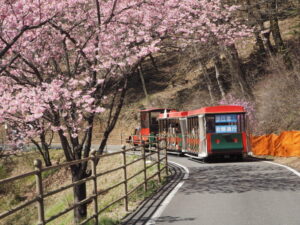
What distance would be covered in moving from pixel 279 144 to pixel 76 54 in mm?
12991

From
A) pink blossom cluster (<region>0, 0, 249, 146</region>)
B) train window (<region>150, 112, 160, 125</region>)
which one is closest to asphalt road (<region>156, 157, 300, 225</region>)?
pink blossom cluster (<region>0, 0, 249, 146</region>)

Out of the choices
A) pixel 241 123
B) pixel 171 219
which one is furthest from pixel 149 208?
pixel 241 123

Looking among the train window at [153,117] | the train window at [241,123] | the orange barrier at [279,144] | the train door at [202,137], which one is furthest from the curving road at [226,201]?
the train window at [153,117]

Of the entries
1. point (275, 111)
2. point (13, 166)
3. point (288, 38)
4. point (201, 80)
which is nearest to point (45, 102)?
point (275, 111)

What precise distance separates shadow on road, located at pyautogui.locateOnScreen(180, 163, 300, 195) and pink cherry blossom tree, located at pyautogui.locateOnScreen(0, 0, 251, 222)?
3.70m

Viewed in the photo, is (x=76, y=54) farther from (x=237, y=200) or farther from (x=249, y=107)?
(x=249, y=107)

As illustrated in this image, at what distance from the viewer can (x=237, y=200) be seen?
11.6 m

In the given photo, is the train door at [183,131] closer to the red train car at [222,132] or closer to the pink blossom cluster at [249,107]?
the red train car at [222,132]

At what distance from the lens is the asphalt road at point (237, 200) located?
9.20 m

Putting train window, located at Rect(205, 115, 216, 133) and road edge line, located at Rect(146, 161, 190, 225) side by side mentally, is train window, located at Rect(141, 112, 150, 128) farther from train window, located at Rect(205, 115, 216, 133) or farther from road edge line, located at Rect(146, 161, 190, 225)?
road edge line, located at Rect(146, 161, 190, 225)

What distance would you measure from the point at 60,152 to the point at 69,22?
98.7 ft

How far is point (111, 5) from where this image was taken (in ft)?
58.0

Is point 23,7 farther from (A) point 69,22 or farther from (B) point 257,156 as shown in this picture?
(B) point 257,156

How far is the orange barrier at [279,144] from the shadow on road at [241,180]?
4208 millimetres
